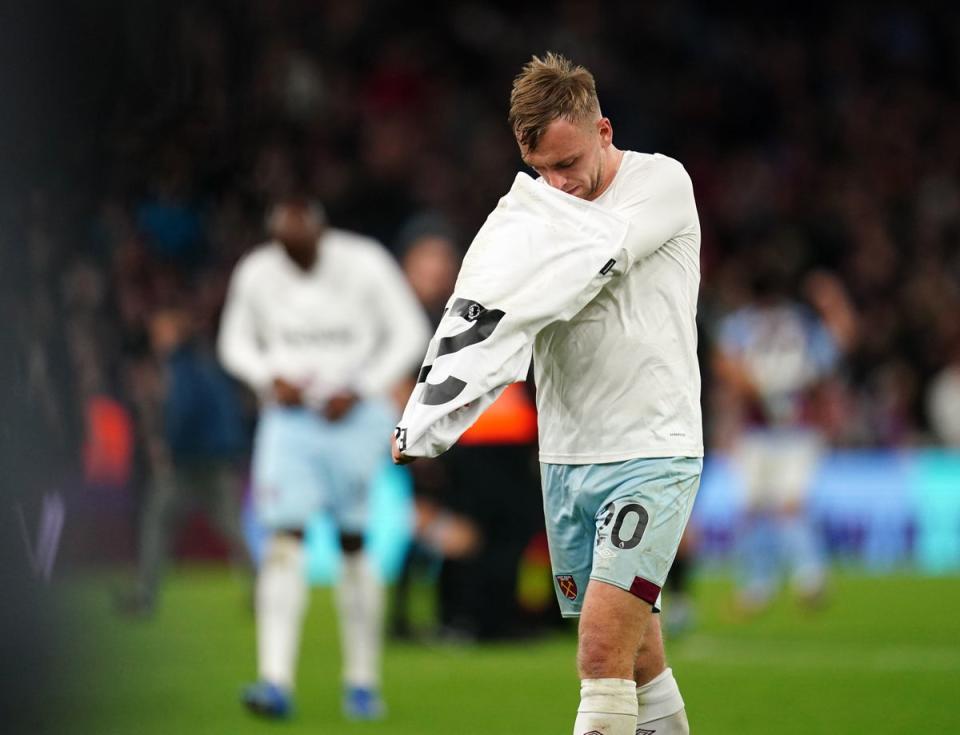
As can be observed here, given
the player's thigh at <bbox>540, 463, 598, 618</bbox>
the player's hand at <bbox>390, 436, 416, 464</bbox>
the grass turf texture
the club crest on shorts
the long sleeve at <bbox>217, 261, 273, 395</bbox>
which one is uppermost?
the long sleeve at <bbox>217, 261, 273, 395</bbox>

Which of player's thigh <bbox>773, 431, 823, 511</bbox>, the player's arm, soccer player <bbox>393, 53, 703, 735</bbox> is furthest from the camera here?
player's thigh <bbox>773, 431, 823, 511</bbox>

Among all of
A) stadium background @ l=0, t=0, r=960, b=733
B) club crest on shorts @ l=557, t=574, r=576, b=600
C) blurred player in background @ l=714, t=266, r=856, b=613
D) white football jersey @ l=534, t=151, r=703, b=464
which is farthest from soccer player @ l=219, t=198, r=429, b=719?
blurred player in background @ l=714, t=266, r=856, b=613

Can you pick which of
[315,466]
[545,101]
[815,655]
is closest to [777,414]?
[815,655]

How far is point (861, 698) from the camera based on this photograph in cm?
911

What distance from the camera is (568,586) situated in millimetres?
5328

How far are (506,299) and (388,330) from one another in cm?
451

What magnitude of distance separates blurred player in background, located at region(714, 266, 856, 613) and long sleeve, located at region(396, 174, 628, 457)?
9.51 m

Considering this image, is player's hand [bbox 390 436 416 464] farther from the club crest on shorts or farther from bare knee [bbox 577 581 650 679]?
the club crest on shorts

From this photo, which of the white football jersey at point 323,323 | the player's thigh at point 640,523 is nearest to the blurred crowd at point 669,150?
the white football jersey at point 323,323

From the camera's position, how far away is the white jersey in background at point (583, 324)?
4727 millimetres

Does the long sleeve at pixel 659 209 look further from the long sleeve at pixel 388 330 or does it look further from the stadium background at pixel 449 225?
the long sleeve at pixel 388 330

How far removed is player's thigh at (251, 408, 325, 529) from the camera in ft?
28.9

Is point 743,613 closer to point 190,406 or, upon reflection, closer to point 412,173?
point 190,406

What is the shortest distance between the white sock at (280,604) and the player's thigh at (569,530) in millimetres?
3417
